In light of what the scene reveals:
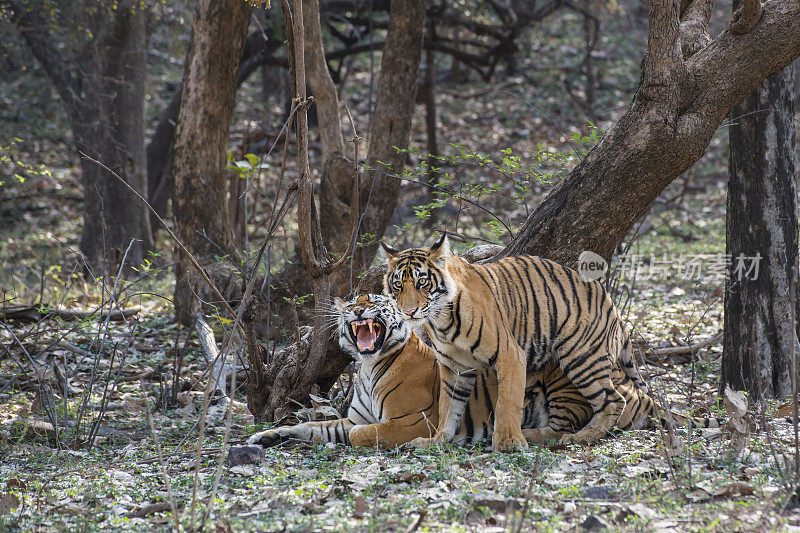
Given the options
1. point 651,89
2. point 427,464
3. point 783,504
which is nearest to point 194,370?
point 427,464

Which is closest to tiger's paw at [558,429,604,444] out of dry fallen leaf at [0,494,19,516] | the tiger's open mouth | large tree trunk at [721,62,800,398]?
the tiger's open mouth

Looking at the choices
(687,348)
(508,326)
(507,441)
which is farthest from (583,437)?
(687,348)

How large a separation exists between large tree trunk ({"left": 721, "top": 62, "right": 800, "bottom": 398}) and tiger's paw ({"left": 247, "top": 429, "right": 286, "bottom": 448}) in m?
3.80

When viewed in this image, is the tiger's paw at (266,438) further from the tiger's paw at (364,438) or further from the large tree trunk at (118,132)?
the large tree trunk at (118,132)

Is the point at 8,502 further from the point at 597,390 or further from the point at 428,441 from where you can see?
the point at 597,390

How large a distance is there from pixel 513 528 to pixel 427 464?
1285mm

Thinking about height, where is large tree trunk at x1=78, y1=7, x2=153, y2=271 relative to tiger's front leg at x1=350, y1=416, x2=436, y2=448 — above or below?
above

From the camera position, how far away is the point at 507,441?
4.77 meters

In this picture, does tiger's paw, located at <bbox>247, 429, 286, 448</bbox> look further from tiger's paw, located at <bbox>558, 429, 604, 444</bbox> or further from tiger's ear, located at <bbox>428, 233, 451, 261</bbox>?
tiger's paw, located at <bbox>558, 429, 604, 444</bbox>

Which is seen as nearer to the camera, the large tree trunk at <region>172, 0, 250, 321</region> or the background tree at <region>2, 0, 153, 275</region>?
the large tree trunk at <region>172, 0, 250, 321</region>

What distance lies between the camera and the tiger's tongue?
17.7 ft

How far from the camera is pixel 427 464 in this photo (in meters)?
4.55

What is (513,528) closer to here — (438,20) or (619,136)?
(619,136)

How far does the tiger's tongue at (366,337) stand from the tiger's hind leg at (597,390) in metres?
1.32
